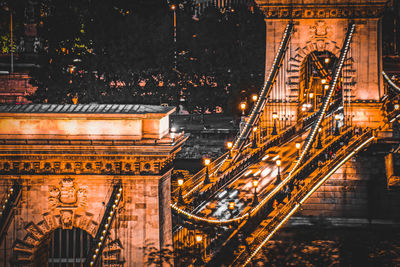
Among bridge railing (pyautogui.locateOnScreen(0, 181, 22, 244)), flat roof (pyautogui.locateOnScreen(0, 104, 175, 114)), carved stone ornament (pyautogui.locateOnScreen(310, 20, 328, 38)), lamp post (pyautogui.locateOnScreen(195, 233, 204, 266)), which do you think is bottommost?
lamp post (pyautogui.locateOnScreen(195, 233, 204, 266))

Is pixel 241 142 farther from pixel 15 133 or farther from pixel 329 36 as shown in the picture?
pixel 15 133

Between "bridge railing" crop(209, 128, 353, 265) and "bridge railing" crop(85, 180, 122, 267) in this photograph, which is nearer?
"bridge railing" crop(85, 180, 122, 267)

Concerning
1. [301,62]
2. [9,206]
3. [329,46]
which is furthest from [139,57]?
[9,206]

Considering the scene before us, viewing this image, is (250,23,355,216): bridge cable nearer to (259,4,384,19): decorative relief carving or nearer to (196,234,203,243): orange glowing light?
(259,4,384,19): decorative relief carving

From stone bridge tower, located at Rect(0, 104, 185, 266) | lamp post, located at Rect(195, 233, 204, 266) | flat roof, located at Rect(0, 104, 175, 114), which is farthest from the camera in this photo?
lamp post, located at Rect(195, 233, 204, 266)

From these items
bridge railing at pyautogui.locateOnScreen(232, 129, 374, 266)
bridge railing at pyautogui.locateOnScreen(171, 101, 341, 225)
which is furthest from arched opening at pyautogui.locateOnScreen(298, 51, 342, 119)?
bridge railing at pyautogui.locateOnScreen(232, 129, 374, 266)

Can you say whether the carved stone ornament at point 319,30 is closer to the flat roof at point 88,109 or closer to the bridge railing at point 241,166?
the bridge railing at point 241,166

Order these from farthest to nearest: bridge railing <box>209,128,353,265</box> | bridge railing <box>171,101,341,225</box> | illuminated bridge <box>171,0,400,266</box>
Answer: illuminated bridge <box>171,0,400,266</box>
bridge railing <box>209,128,353,265</box>
bridge railing <box>171,101,341,225</box>

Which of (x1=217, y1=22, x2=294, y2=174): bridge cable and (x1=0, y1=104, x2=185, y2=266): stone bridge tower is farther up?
(x1=217, y1=22, x2=294, y2=174): bridge cable
